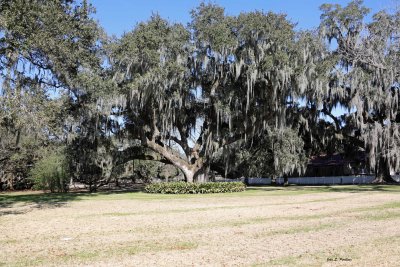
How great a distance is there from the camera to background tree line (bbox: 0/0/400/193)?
17625 mm

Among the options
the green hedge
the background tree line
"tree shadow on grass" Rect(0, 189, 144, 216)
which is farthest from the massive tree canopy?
"tree shadow on grass" Rect(0, 189, 144, 216)

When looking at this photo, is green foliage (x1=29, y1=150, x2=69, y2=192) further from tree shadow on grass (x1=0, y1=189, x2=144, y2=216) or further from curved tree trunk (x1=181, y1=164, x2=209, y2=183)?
curved tree trunk (x1=181, y1=164, x2=209, y2=183)

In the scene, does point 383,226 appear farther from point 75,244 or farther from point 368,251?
point 75,244

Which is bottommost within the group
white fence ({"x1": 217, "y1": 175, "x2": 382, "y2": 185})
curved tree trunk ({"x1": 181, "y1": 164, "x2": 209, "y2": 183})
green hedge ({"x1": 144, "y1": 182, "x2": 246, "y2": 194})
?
green hedge ({"x1": 144, "y1": 182, "x2": 246, "y2": 194})

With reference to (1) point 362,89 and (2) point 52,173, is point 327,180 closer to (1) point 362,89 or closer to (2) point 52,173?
(1) point 362,89

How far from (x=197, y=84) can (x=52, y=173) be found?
13686 millimetres

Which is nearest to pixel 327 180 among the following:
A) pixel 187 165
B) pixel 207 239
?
pixel 187 165

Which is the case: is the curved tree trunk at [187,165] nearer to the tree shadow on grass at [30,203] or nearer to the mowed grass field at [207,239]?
the tree shadow on grass at [30,203]

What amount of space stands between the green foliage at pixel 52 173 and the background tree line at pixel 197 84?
0.38ft

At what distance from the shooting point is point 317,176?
45750 millimetres

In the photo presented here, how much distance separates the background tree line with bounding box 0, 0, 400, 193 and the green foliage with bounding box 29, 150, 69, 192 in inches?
4.6

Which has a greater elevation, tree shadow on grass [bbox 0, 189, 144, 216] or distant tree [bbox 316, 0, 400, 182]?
distant tree [bbox 316, 0, 400, 182]

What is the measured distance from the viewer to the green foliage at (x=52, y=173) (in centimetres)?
3136

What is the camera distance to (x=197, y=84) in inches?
1054
